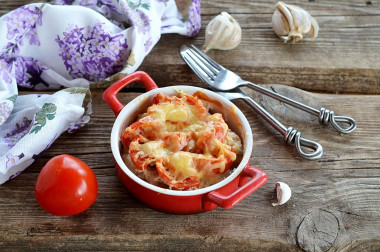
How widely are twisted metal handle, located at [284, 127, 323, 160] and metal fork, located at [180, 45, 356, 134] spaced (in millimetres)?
105

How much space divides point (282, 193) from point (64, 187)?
1.66 ft

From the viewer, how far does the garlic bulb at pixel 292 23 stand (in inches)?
59.8

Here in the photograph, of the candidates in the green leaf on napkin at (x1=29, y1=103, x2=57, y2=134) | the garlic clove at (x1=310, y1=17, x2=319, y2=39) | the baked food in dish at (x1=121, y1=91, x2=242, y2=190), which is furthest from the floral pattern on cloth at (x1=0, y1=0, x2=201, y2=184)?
the garlic clove at (x1=310, y1=17, x2=319, y2=39)

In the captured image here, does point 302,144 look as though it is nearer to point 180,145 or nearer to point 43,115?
point 180,145

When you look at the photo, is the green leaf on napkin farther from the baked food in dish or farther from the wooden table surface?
the baked food in dish

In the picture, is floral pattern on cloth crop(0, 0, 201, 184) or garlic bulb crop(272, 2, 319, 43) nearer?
floral pattern on cloth crop(0, 0, 201, 184)

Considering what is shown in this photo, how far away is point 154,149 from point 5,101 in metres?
0.48

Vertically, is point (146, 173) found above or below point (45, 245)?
above

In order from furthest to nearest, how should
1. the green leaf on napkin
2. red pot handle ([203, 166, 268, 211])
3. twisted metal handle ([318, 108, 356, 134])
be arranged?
twisted metal handle ([318, 108, 356, 134])
the green leaf on napkin
red pot handle ([203, 166, 268, 211])

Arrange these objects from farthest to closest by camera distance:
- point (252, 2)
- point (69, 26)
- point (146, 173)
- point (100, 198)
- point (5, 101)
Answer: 1. point (252, 2)
2. point (69, 26)
3. point (5, 101)
4. point (100, 198)
5. point (146, 173)

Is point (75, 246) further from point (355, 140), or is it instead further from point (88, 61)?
point (355, 140)

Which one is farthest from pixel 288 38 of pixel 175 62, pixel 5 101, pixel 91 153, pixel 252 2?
pixel 5 101

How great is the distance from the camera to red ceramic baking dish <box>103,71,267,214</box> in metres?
0.99

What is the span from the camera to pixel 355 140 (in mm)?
1289
